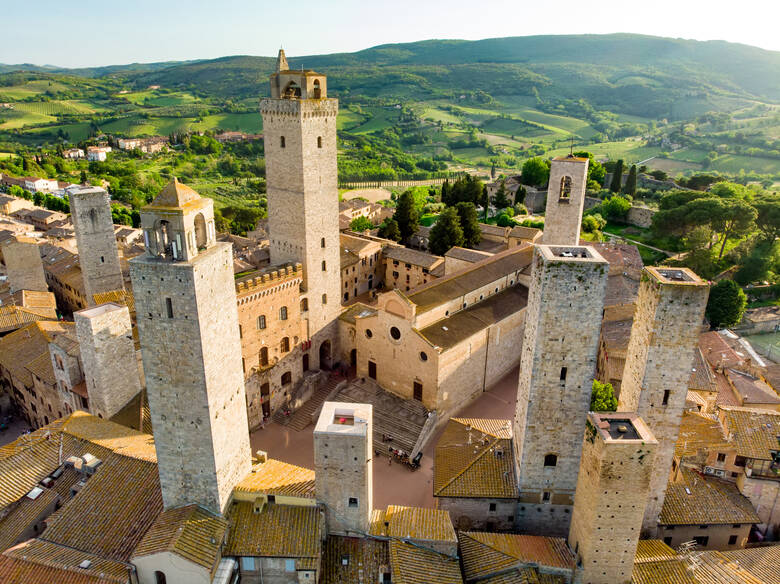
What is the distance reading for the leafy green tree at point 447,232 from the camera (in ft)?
175

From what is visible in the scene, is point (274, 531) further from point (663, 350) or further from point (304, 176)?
point (304, 176)

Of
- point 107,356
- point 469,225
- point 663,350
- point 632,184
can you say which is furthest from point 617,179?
point 107,356

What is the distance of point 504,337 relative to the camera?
3509 cm

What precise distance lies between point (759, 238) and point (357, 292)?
131ft

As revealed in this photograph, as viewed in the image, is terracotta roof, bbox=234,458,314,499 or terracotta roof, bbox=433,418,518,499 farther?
terracotta roof, bbox=433,418,518,499

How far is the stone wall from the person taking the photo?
16.7 m

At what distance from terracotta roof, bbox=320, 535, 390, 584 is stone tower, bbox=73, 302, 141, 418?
45.8ft

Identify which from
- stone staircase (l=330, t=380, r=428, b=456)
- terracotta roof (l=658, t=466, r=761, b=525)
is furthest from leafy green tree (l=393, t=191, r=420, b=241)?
terracotta roof (l=658, t=466, r=761, b=525)

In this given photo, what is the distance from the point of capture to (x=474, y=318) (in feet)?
112

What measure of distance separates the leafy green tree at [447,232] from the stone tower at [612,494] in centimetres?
3616

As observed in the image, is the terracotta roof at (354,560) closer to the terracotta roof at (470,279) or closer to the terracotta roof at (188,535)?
the terracotta roof at (188,535)

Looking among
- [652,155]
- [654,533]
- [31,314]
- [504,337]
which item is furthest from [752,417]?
[652,155]

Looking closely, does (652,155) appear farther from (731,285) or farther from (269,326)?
(269,326)

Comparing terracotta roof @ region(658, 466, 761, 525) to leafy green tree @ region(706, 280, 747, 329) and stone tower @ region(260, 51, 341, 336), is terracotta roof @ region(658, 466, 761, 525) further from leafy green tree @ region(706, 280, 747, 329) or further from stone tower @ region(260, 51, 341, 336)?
stone tower @ region(260, 51, 341, 336)
